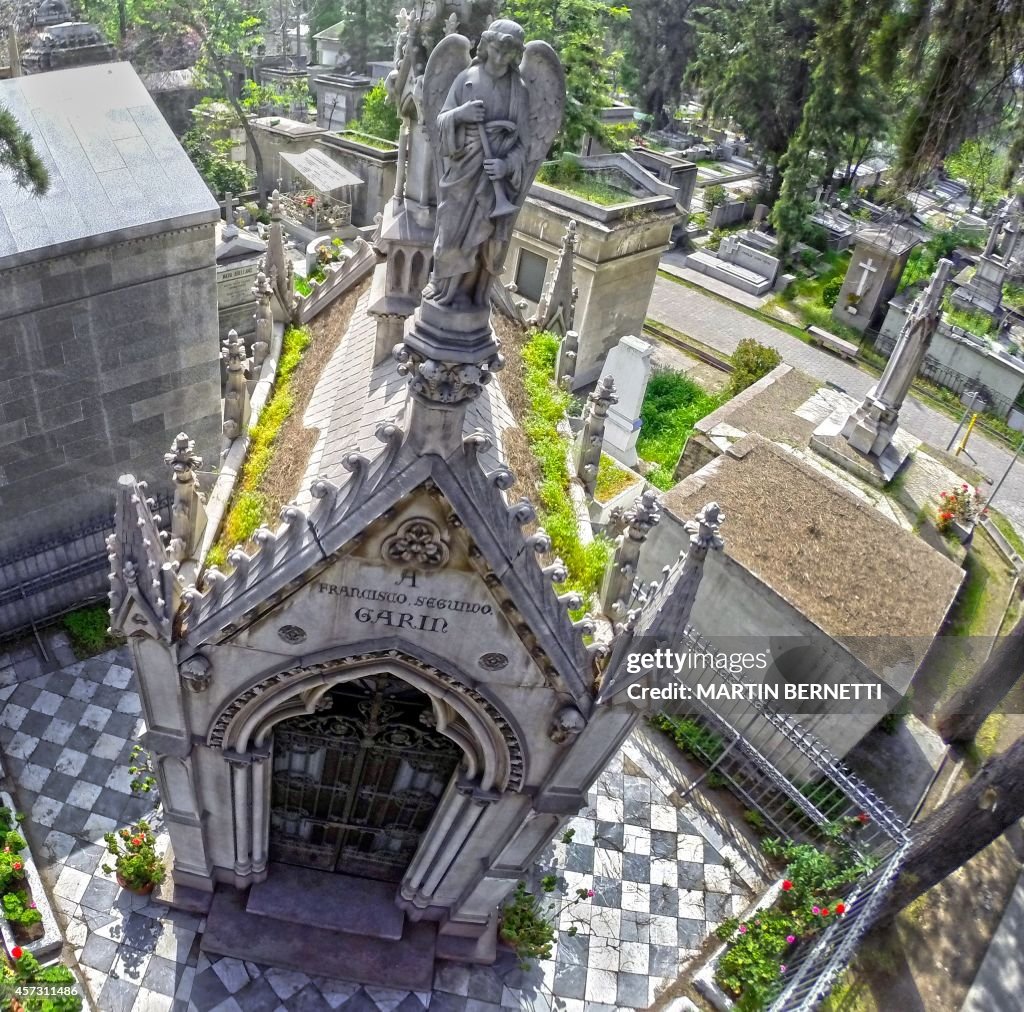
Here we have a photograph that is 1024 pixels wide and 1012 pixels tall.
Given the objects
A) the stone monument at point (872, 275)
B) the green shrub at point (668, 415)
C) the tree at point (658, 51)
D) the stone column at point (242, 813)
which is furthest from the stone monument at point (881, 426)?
the tree at point (658, 51)

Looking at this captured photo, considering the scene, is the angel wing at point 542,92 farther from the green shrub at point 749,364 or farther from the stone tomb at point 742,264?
the stone tomb at point 742,264

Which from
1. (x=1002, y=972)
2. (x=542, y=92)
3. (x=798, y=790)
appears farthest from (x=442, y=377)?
(x=1002, y=972)

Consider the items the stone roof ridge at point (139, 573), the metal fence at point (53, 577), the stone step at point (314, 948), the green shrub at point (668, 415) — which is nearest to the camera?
the stone roof ridge at point (139, 573)

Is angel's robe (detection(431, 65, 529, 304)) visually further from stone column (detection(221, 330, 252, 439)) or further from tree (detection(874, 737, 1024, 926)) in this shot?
tree (detection(874, 737, 1024, 926))

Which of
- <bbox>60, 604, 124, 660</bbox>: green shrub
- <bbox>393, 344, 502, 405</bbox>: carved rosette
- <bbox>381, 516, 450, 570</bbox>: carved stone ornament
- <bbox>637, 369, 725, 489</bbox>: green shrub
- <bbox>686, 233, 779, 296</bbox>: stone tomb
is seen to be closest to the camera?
<bbox>393, 344, 502, 405</bbox>: carved rosette

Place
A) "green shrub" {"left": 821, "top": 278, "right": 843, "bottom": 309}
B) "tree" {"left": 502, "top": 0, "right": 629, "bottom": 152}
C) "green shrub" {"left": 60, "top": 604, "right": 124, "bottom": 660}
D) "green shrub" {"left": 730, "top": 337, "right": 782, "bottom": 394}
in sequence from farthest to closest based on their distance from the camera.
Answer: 1. "green shrub" {"left": 821, "top": 278, "right": 843, "bottom": 309}
2. "tree" {"left": 502, "top": 0, "right": 629, "bottom": 152}
3. "green shrub" {"left": 730, "top": 337, "right": 782, "bottom": 394}
4. "green shrub" {"left": 60, "top": 604, "right": 124, "bottom": 660}

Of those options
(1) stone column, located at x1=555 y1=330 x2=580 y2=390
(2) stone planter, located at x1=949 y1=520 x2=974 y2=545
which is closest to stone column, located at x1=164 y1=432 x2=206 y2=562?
(1) stone column, located at x1=555 y1=330 x2=580 y2=390

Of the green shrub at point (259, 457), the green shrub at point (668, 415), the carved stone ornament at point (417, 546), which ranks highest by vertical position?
the carved stone ornament at point (417, 546)

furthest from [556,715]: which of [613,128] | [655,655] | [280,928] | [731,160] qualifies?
[731,160]
